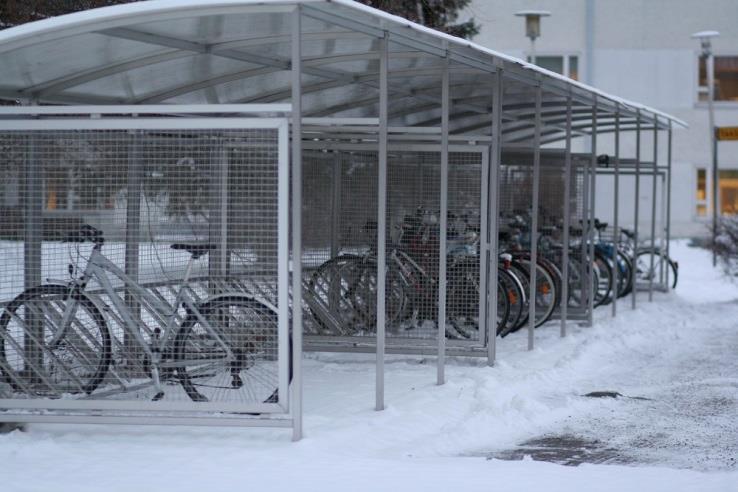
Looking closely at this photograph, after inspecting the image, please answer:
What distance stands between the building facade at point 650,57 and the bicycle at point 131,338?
65.8ft

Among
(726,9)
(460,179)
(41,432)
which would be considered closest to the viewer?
(41,432)

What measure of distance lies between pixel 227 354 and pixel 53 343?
3.47 ft

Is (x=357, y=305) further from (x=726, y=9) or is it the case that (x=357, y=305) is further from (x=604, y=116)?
(x=726, y=9)

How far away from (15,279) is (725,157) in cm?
2301

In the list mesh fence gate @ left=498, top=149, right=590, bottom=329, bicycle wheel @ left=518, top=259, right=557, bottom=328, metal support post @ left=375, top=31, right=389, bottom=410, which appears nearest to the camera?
metal support post @ left=375, top=31, right=389, bottom=410

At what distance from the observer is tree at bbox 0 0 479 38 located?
37.3 ft

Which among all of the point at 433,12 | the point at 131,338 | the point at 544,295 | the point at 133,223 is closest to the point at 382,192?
the point at 133,223

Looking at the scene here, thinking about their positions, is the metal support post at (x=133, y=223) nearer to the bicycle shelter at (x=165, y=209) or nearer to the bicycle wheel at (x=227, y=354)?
the bicycle shelter at (x=165, y=209)

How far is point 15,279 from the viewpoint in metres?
6.35

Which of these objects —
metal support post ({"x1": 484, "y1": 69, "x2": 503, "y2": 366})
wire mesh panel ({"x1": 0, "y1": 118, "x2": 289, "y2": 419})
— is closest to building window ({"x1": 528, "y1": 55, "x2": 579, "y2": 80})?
A: metal support post ({"x1": 484, "y1": 69, "x2": 503, "y2": 366})

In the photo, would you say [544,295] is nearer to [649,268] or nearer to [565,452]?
[649,268]

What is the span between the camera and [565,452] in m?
6.19

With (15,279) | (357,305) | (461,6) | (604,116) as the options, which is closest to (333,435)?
(15,279)

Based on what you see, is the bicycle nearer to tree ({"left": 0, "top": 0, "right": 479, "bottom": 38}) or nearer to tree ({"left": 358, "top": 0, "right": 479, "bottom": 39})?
tree ({"left": 0, "top": 0, "right": 479, "bottom": 38})
